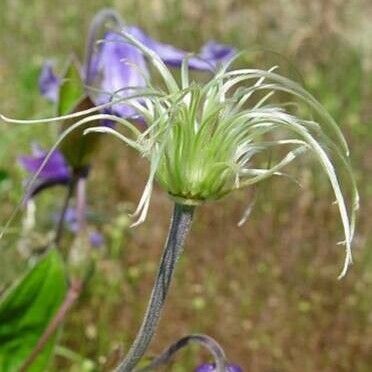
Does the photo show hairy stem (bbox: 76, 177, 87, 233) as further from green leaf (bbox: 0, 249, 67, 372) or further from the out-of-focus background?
the out-of-focus background

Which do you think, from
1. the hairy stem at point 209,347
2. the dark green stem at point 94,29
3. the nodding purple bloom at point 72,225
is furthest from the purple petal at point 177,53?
the nodding purple bloom at point 72,225

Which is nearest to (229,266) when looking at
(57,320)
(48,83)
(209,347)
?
(48,83)

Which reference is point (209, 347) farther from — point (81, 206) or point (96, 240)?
point (96, 240)

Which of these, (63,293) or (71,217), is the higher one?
(63,293)

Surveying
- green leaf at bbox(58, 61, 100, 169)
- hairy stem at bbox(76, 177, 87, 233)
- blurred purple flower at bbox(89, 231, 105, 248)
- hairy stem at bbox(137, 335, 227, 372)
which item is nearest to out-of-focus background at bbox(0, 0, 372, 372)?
blurred purple flower at bbox(89, 231, 105, 248)

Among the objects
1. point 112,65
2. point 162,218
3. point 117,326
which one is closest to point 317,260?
point 162,218

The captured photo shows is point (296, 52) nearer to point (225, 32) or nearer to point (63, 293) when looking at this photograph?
point (225, 32)
